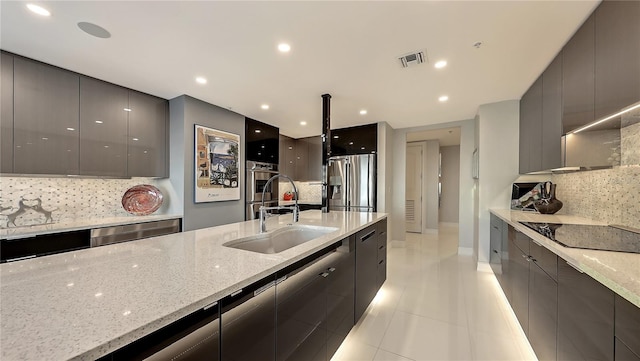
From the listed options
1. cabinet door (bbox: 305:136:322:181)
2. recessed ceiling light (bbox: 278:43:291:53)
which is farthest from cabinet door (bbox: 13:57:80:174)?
cabinet door (bbox: 305:136:322:181)

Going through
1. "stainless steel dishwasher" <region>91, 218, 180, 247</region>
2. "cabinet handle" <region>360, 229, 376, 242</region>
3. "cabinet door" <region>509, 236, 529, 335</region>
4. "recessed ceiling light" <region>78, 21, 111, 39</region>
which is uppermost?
"recessed ceiling light" <region>78, 21, 111, 39</region>

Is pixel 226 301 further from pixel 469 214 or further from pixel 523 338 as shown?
pixel 469 214

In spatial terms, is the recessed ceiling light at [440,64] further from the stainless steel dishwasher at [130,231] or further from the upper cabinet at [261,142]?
the stainless steel dishwasher at [130,231]

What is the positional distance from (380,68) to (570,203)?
239cm

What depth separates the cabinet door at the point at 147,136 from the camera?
2.78 m

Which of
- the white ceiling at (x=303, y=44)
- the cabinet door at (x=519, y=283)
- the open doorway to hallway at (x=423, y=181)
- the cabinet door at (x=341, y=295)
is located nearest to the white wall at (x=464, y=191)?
the white ceiling at (x=303, y=44)

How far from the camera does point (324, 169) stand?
2904mm

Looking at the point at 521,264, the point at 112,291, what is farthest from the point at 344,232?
the point at 521,264

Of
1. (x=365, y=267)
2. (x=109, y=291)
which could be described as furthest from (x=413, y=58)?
(x=109, y=291)

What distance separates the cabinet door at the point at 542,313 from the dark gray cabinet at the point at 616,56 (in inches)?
41.1

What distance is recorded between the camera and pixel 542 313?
1442 millimetres

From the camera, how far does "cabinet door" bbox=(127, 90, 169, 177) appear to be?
2777 millimetres

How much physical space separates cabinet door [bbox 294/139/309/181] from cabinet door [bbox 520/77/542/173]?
3697 mm

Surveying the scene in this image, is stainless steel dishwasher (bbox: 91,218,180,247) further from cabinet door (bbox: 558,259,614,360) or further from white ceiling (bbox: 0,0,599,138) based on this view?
cabinet door (bbox: 558,259,614,360)
